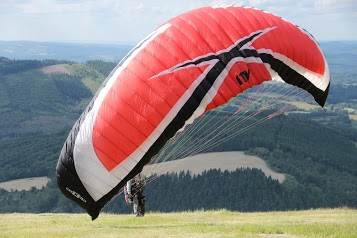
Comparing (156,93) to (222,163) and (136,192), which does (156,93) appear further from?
(222,163)

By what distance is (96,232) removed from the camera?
52.5ft

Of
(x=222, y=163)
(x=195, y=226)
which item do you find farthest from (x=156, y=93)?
(x=222, y=163)

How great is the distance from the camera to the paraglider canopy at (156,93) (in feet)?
34.8

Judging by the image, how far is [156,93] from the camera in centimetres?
1070

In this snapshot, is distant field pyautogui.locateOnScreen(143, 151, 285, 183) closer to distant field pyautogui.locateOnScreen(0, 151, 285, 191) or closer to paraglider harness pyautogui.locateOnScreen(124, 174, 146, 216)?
distant field pyautogui.locateOnScreen(0, 151, 285, 191)

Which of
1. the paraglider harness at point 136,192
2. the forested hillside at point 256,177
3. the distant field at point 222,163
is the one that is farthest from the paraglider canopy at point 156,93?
the distant field at point 222,163

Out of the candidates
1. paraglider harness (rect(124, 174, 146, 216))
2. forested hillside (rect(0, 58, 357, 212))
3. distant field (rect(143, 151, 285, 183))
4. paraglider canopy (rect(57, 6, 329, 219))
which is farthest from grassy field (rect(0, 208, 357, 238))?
distant field (rect(143, 151, 285, 183))

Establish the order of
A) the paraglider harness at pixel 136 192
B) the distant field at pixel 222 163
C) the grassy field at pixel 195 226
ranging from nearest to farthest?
1. the grassy field at pixel 195 226
2. the paraglider harness at pixel 136 192
3. the distant field at pixel 222 163

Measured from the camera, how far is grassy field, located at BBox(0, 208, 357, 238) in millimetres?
14078

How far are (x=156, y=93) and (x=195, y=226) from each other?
22.9 ft

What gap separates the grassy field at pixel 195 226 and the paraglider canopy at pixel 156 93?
4.26m

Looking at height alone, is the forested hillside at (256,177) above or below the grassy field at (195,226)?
below

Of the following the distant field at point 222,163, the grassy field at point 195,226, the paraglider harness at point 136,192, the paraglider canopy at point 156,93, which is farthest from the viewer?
the distant field at point 222,163

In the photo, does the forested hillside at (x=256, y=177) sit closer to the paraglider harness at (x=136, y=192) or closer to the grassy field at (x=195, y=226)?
the grassy field at (x=195, y=226)
